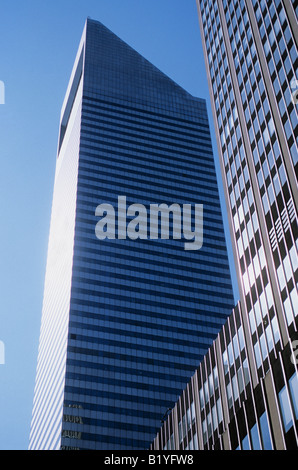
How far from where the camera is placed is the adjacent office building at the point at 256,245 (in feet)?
157

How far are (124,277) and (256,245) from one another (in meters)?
91.5

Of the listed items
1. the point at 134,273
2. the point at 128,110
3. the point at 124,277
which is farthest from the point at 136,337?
the point at 128,110

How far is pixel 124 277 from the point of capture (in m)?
149

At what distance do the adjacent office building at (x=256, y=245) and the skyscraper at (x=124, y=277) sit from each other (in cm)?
5096

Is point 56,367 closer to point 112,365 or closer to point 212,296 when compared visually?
point 112,365

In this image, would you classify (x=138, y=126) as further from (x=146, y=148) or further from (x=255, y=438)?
(x=255, y=438)

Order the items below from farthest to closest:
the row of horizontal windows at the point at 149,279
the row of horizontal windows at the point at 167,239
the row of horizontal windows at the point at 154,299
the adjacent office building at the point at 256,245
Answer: the row of horizontal windows at the point at 167,239, the row of horizontal windows at the point at 149,279, the row of horizontal windows at the point at 154,299, the adjacent office building at the point at 256,245

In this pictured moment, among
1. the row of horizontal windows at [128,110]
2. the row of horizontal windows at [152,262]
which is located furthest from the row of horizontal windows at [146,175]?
the row of horizontal windows at [152,262]

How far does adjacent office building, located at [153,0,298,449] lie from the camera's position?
47938 mm

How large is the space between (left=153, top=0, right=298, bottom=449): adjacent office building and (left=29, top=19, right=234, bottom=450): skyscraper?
2006 inches

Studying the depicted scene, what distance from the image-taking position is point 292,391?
4338 centimetres

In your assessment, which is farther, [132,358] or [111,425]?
[132,358]

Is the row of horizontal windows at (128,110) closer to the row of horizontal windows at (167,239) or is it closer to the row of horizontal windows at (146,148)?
the row of horizontal windows at (146,148)
